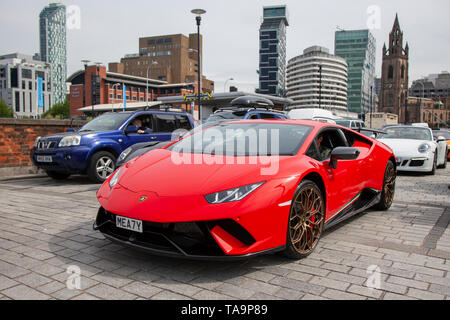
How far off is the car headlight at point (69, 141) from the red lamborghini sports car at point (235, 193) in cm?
436

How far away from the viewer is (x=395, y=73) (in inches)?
5212

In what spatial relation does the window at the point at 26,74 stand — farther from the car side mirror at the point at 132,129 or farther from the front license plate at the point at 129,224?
the front license plate at the point at 129,224

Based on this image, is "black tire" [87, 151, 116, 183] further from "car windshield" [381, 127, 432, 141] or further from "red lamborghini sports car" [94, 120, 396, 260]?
"car windshield" [381, 127, 432, 141]

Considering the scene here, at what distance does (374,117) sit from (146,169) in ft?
335

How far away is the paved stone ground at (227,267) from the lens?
8.43ft

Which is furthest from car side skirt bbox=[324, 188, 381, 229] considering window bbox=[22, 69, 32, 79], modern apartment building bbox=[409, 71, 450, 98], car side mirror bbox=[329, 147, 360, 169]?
modern apartment building bbox=[409, 71, 450, 98]

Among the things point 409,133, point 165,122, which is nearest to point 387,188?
point 165,122

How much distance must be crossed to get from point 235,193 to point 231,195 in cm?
4

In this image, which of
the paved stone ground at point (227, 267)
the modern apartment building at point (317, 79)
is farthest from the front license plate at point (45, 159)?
the modern apartment building at point (317, 79)

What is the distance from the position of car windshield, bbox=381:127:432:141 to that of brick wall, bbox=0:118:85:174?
9.67 meters

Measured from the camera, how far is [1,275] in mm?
2807

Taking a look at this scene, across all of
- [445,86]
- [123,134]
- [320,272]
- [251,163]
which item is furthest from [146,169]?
[445,86]

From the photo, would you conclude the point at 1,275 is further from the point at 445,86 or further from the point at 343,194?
the point at 445,86

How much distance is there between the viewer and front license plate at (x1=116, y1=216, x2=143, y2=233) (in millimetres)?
2795
